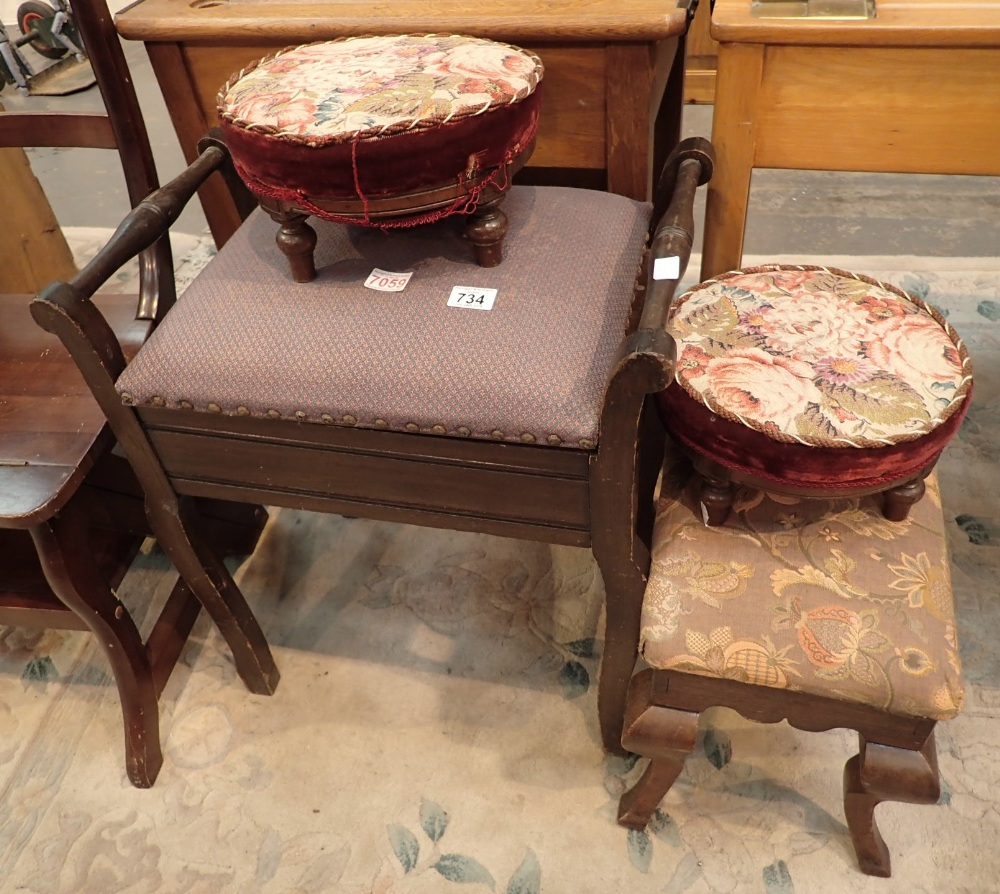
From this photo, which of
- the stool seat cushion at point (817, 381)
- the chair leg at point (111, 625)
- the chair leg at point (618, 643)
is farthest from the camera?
the chair leg at point (111, 625)

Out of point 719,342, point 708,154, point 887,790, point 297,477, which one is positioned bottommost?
point 887,790

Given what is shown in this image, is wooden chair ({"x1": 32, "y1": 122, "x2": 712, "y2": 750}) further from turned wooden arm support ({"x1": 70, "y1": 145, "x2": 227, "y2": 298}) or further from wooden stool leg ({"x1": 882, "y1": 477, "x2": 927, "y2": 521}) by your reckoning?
wooden stool leg ({"x1": 882, "y1": 477, "x2": 927, "y2": 521})

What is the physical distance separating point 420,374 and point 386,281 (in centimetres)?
15

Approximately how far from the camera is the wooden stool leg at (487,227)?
892mm

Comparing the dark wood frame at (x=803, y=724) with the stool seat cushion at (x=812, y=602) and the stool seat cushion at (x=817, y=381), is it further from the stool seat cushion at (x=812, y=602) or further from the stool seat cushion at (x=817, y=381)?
the stool seat cushion at (x=817, y=381)

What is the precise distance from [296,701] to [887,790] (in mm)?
839

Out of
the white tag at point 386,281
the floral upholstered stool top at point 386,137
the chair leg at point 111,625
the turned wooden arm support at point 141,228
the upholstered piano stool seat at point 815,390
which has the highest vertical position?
the floral upholstered stool top at point 386,137

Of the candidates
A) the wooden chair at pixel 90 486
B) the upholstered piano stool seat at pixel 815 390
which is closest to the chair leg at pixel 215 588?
the wooden chair at pixel 90 486

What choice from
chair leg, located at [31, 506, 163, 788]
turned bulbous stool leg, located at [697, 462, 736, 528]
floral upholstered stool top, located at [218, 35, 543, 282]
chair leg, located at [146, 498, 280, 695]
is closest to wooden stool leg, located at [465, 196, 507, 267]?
floral upholstered stool top, located at [218, 35, 543, 282]

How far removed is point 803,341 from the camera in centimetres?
92

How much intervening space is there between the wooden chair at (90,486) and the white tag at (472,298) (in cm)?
36

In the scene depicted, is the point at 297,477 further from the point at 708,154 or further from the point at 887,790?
the point at 887,790

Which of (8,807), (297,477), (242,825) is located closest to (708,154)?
(297,477)

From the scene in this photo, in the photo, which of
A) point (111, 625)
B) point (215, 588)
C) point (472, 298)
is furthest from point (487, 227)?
point (111, 625)
